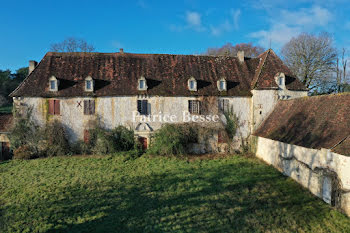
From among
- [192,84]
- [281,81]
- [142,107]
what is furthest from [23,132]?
[281,81]

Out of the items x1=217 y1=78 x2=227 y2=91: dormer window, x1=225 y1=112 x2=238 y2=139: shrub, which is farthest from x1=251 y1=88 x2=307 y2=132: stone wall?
x1=217 y1=78 x2=227 y2=91: dormer window

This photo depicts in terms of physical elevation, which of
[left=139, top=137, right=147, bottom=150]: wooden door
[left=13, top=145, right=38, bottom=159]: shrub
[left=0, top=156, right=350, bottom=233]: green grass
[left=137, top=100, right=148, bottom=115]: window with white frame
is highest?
[left=137, top=100, right=148, bottom=115]: window with white frame

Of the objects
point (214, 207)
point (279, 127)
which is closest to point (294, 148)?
point (279, 127)

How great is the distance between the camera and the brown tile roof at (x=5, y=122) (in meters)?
17.4

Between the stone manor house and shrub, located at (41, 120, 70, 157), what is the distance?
1.95 feet

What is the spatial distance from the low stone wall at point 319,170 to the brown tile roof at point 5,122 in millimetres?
21176

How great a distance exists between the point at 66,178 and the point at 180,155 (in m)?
8.25

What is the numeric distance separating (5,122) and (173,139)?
14385 mm

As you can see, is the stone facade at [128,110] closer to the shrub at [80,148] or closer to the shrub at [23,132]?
the shrub at [80,148]

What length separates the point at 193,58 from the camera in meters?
21.3

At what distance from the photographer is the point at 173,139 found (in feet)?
56.1

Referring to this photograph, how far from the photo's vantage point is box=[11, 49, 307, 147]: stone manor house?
17625 mm

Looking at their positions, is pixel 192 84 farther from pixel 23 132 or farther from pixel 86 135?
pixel 23 132

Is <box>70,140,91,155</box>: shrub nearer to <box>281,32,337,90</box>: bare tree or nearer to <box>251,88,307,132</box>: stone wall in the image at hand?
<box>251,88,307,132</box>: stone wall
